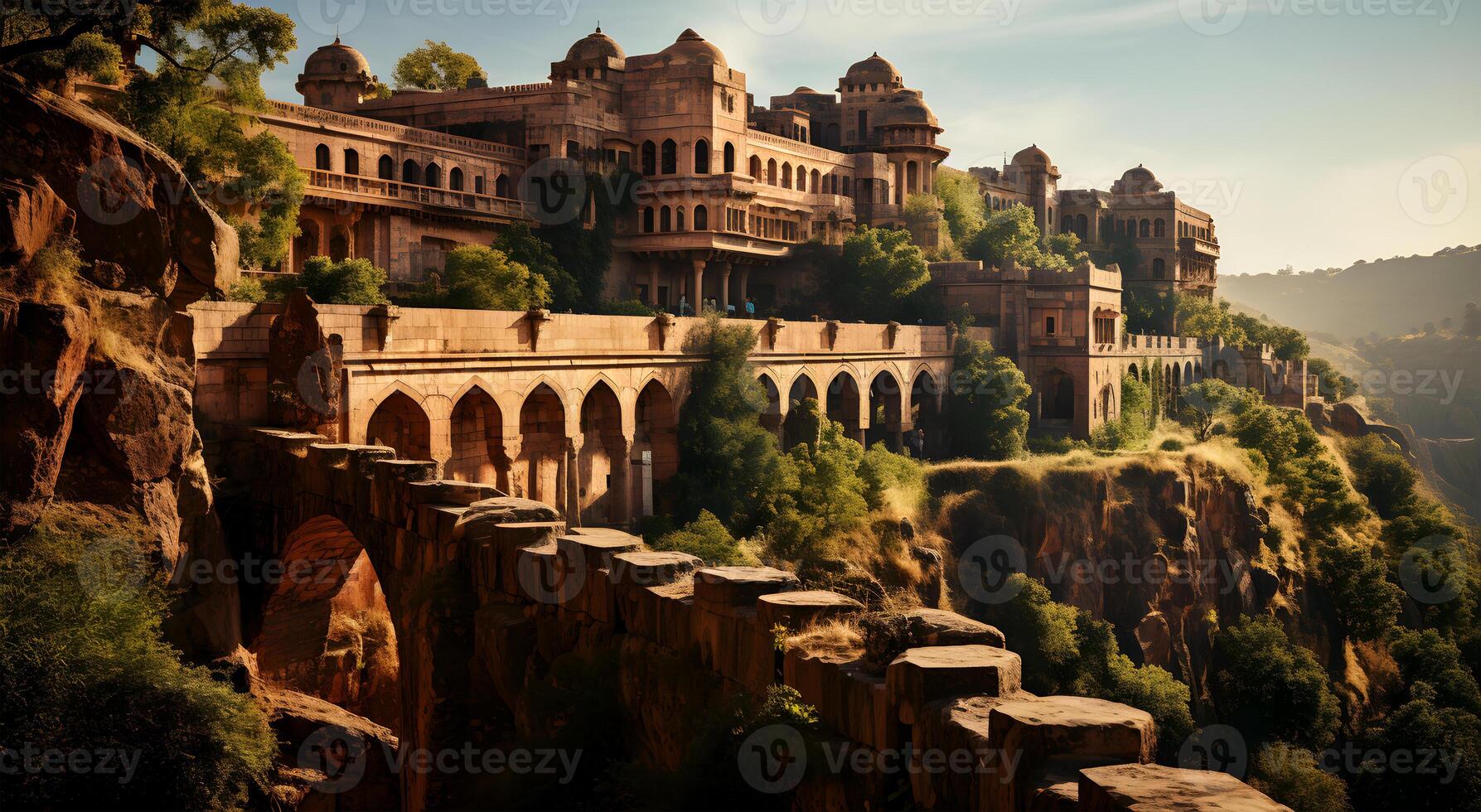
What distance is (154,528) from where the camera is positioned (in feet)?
44.5

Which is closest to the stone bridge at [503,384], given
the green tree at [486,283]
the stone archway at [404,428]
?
the stone archway at [404,428]

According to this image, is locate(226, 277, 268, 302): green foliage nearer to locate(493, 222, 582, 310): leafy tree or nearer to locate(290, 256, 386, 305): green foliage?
locate(290, 256, 386, 305): green foliage

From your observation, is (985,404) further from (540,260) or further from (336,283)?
(336,283)

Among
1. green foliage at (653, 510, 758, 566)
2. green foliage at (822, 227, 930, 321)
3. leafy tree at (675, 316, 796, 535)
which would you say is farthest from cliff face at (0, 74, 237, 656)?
green foliage at (822, 227, 930, 321)

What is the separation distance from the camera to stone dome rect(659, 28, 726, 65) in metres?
46.0

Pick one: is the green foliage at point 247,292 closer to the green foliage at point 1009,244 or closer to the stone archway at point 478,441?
the stone archway at point 478,441

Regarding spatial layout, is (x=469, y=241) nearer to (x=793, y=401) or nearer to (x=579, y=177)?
(x=579, y=177)

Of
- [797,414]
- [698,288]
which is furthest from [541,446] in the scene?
[698,288]

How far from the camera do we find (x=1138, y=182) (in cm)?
7962

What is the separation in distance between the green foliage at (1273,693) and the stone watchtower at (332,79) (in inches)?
1470

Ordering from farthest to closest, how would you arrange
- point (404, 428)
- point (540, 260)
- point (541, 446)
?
point (540, 260) → point (541, 446) → point (404, 428)

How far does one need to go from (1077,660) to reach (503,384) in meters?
16.1

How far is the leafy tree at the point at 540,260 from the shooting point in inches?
1469

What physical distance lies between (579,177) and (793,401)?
13.3 metres
